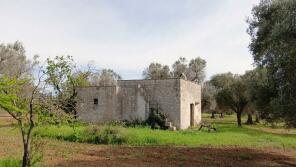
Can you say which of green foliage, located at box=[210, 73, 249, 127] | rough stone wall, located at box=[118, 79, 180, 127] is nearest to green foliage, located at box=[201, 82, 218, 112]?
green foliage, located at box=[210, 73, 249, 127]

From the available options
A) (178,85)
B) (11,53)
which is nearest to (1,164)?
(178,85)

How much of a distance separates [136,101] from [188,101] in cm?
472

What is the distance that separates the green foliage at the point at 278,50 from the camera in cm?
1523

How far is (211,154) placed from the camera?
19.0 metres

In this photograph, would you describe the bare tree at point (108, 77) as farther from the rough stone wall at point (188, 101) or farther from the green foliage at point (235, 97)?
the rough stone wall at point (188, 101)

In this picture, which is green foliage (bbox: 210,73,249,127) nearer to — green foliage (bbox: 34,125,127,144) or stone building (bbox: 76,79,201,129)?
stone building (bbox: 76,79,201,129)

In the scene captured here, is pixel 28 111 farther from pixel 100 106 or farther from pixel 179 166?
pixel 100 106

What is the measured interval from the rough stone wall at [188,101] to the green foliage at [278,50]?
1529 centimetres

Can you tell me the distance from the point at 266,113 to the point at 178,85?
49.1ft

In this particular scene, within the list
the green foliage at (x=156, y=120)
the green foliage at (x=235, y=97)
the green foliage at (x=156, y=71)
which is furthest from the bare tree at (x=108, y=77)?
the green foliage at (x=156, y=120)

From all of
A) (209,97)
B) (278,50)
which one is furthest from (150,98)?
(209,97)

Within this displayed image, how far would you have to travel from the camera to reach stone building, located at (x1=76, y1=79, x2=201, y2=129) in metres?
32.9

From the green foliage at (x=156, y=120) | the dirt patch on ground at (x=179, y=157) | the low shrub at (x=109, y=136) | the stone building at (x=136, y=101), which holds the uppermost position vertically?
the stone building at (x=136, y=101)

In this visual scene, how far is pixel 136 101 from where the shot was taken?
33562 mm
